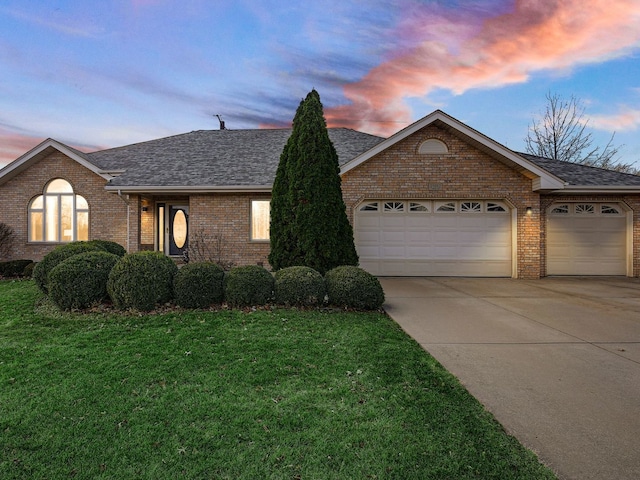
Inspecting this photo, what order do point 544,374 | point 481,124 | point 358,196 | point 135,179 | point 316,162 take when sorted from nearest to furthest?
point 544,374 < point 316,162 < point 358,196 < point 135,179 < point 481,124

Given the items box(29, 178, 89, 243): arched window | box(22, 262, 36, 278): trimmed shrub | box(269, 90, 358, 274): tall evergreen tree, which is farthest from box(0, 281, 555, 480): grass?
box(29, 178, 89, 243): arched window

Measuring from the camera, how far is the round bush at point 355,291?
239 inches

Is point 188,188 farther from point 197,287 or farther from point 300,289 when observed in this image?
point 300,289

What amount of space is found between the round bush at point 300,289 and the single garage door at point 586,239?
9521mm

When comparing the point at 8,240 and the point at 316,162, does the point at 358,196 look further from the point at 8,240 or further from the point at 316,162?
the point at 8,240

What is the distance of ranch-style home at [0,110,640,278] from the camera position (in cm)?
1083

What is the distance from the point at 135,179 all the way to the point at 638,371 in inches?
536

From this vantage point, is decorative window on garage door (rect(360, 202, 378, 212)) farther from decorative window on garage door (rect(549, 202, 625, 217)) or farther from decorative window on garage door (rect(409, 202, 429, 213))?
decorative window on garage door (rect(549, 202, 625, 217))

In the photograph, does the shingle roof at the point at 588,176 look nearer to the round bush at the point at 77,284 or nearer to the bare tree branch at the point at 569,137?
the round bush at the point at 77,284

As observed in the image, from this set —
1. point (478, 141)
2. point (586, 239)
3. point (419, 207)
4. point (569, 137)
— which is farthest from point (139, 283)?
point (569, 137)

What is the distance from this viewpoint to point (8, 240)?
12008 mm

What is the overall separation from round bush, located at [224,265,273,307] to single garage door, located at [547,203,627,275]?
10432mm

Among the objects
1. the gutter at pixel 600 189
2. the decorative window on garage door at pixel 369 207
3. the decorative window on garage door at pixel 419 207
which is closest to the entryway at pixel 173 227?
the decorative window on garage door at pixel 369 207

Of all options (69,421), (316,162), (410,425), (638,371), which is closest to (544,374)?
(638,371)
